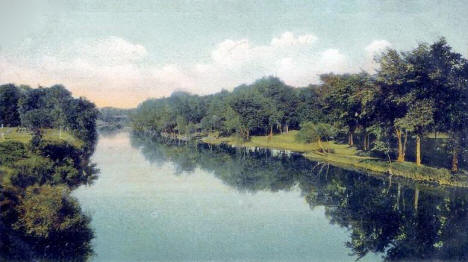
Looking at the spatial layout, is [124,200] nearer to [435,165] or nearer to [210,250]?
[210,250]

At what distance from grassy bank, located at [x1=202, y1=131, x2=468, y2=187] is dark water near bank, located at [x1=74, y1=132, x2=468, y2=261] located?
93.9 inches

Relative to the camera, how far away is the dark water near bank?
2233 cm

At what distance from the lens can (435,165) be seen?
43.0m

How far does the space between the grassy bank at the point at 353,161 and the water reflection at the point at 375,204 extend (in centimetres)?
183

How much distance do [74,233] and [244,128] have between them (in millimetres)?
69844

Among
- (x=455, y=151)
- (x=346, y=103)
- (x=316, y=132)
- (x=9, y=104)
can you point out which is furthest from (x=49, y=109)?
(x=455, y=151)

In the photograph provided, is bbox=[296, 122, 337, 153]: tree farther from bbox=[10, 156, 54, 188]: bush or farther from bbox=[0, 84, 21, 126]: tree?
bbox=[0, 84, 21, 126]: tree

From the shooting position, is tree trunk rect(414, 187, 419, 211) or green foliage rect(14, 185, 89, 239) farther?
tree trunk rect(414, 187, 419, 211)

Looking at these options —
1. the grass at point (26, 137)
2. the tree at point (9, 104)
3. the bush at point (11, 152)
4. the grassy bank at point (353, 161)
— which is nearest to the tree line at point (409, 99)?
the grassy bank at point (353, 161)

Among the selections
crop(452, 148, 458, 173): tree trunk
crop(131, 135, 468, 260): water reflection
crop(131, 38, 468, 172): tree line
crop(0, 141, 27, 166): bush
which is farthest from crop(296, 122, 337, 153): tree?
crop(0, 141, 27, 166): bush

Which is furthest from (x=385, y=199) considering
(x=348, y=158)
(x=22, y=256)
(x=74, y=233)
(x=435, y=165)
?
(x=22, y=256)

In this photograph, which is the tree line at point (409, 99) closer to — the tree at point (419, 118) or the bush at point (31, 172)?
the tree at point (419, 118)

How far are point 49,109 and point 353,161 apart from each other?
180ft

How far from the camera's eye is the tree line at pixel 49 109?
217 ft
